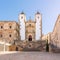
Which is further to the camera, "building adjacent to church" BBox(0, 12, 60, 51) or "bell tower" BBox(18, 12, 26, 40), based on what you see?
"bell tower" BBox(18, 12, 26, 40)

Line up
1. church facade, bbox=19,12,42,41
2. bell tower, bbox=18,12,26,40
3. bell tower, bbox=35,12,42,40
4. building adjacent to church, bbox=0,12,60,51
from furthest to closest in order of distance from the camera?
bell tower, bbox=18,12,26,40 → church facade, bbox=19,12,42,41 → bell tower, bbox=35,12,42,40 → building adjacent to church, bbox=0,12,60,51

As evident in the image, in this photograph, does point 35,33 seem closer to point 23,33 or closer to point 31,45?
point 23,33

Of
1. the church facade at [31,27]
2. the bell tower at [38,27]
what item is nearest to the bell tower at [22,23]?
the church facade at [31,27]

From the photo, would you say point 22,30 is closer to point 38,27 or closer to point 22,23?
point 22,23

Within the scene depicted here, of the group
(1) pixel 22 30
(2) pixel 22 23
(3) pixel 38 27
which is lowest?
(1) pixel 22 30

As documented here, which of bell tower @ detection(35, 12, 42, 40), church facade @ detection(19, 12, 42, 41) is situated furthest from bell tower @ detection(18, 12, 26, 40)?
bell tower @ detection(35, 12, 42, 40)

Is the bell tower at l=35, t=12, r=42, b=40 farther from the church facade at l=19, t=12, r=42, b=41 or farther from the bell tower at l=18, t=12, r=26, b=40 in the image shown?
the bell tower at l=18, t=12, r=26, b=40

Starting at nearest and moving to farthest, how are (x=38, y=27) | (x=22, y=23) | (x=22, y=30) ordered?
(x=38, y=27)
(x=22, y=30)
(x=22, y=23)

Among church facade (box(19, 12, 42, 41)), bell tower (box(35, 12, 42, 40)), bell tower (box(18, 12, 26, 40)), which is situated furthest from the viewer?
bell tower (box(18, 12, 26, 40))

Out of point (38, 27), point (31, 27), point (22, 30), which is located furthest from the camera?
point (31, 27)

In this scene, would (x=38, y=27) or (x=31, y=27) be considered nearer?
(x=38, y=27)

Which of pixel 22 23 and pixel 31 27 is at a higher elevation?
pixel 22 23

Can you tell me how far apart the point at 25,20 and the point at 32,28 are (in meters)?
3.36

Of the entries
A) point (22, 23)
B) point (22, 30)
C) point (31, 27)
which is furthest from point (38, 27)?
point (22, 23)
